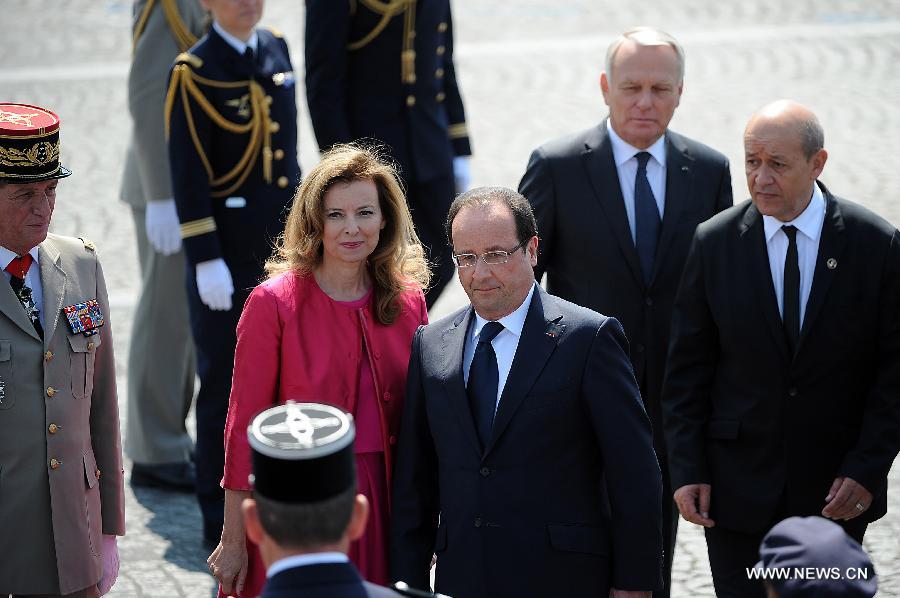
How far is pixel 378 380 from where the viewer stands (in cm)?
445

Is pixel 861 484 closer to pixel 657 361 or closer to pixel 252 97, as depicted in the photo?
pixel 657 361

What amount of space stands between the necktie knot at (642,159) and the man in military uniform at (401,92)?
181cm

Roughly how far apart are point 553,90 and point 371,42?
604 cm

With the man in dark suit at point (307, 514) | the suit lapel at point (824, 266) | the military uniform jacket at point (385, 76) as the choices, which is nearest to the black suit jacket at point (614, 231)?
the suit lapel at point (824, 266)

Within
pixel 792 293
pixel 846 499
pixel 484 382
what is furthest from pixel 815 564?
pixel 792 293

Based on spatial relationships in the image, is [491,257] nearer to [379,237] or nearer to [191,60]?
[379,237]

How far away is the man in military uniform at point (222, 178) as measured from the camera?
620cm

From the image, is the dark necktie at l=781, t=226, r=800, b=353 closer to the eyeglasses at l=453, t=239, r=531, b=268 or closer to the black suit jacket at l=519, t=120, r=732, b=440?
the black suit jacket at l=519, t=120, r=732, b=440

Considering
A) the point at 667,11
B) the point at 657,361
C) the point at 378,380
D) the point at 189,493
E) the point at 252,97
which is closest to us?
the point at 378,380

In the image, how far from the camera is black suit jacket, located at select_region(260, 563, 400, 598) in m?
3.00

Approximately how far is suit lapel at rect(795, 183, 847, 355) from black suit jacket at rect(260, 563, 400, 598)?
2.19 metres

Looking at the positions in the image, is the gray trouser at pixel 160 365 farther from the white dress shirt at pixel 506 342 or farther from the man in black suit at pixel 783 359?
the white dress shirt at pixel 506 342

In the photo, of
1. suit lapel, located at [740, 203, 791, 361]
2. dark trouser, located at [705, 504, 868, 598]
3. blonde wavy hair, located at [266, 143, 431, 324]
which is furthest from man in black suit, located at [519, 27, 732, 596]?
blonde wavy hair, located at [266, 143, 431, 324]

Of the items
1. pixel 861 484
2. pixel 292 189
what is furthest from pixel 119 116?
pixel 861 484
